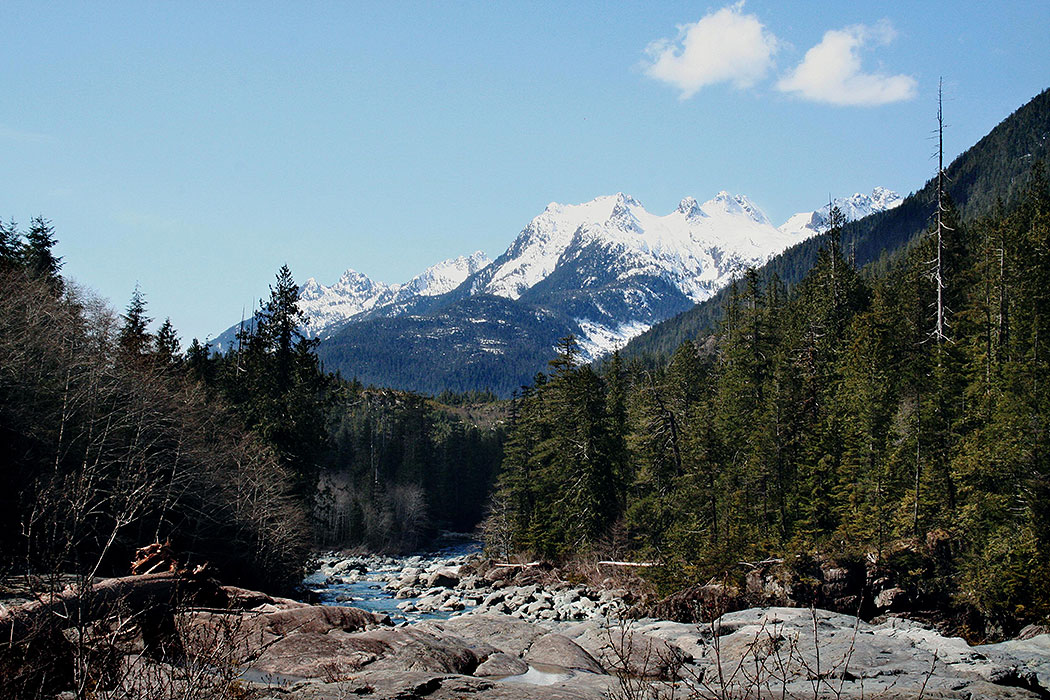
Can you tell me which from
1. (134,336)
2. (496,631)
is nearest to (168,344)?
(134,336)

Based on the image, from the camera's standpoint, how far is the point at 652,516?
41.2 m

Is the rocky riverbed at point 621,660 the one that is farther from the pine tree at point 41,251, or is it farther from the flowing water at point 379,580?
the pine tree at point 41,251

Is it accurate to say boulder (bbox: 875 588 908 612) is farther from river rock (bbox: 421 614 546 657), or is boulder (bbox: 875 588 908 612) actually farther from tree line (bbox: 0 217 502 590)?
tree line (bbox: 0 217 502 590)

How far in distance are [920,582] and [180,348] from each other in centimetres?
5311

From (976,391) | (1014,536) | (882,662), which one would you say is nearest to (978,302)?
(976,391)

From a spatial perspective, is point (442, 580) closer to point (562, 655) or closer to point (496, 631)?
point (496, 631)

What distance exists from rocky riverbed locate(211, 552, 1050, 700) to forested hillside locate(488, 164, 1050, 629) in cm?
459

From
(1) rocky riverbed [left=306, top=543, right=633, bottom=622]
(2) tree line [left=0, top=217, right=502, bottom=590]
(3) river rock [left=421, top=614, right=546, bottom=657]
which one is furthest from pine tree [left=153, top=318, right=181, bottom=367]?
(3) river rock [left=421, top=614, right=546, bottom=657]

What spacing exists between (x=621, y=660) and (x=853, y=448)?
32.2 meters

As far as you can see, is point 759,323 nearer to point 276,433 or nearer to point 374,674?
point 276,433

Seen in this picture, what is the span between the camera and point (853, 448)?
33.9 metres

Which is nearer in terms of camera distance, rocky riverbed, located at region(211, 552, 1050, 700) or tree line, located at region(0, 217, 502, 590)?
rocky riverbed, located at region(211, 552, 1050, 700)

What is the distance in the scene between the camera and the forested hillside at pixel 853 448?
27.7 m

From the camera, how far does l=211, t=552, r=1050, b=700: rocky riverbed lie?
28.7ft
